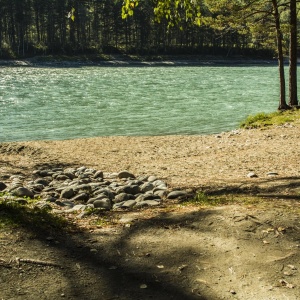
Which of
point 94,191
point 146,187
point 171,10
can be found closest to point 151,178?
point 146,187

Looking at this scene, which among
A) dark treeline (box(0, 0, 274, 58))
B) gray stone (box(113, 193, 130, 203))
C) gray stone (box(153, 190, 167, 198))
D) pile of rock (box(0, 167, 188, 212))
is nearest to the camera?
pile of rock (box(0, 167, 188, 212))

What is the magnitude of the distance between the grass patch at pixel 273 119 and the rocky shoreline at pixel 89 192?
9.71 metres

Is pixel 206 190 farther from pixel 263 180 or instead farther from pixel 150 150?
pixel 150 150

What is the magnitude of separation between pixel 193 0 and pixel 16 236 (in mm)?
4002

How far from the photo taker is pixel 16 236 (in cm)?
502

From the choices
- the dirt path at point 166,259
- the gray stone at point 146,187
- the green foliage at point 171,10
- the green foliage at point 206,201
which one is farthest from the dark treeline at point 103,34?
the dirt path at point 166,259

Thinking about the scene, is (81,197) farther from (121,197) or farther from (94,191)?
(121,197)

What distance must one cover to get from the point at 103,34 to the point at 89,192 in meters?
113

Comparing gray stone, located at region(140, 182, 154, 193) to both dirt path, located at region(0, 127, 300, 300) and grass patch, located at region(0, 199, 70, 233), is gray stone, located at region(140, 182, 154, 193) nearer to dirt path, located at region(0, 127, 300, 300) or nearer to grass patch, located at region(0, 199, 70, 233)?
dirt path, located at region(0, 127, 300, 300)

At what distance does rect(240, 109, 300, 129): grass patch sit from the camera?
60.8ft

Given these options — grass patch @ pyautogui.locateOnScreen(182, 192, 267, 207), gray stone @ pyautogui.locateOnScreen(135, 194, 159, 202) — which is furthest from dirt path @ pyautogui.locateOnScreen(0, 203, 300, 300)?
gray stone @ pyautogui.locateOnScreen(135, 194, 159, 202)

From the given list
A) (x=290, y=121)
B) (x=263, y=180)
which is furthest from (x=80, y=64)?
(x=263, y=180)

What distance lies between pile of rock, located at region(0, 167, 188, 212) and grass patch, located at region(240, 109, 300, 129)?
9710 millimetres

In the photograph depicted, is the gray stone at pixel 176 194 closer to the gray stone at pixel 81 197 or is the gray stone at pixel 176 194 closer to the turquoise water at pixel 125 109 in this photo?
the gray stone at pixel 81 197
